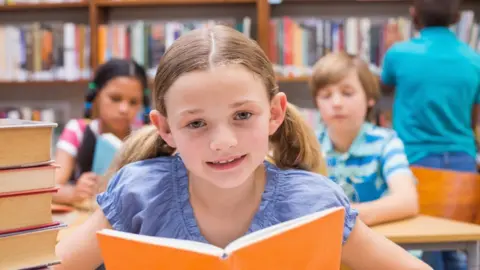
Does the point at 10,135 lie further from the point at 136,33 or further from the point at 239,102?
the point at 136,33

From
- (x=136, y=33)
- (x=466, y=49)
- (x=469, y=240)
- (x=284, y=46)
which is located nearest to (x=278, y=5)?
(x=284, y=46)

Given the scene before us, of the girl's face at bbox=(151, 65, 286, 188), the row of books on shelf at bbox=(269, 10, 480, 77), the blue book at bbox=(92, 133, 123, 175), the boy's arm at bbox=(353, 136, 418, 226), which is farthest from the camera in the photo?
the row of books on shelf at bbox=(269, 10, 480, 77)

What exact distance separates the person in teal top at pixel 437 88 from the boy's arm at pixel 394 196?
1.98 ft

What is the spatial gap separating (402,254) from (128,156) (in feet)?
1.75

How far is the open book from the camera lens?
24.2 inches

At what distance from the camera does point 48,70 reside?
3422mm

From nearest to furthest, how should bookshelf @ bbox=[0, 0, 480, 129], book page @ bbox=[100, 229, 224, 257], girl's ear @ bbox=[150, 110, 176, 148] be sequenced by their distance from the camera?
book page @ bbox=[100, 229, 224, 257] → girl's ear @ bbox=[150, 110, 176, 148] → bookshelf @ bbox=[0, 0, 480, 129]

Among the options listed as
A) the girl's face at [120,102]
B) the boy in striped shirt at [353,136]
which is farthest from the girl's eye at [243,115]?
the girl's face at [120,102]

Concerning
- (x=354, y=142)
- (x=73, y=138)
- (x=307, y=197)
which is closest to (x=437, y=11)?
(x=354, y=142)

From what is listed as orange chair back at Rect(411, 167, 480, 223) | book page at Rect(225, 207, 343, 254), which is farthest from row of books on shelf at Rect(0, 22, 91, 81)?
book page at Rect(225, 207, 343, 254)

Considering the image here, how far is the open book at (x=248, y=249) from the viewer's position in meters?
0.61

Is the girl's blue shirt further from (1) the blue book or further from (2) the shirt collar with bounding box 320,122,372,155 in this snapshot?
(2) the shirt collar with bounding box 320,122,372,155

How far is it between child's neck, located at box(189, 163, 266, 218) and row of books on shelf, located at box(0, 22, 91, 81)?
257 centimetres

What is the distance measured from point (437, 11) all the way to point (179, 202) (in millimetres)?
1852
